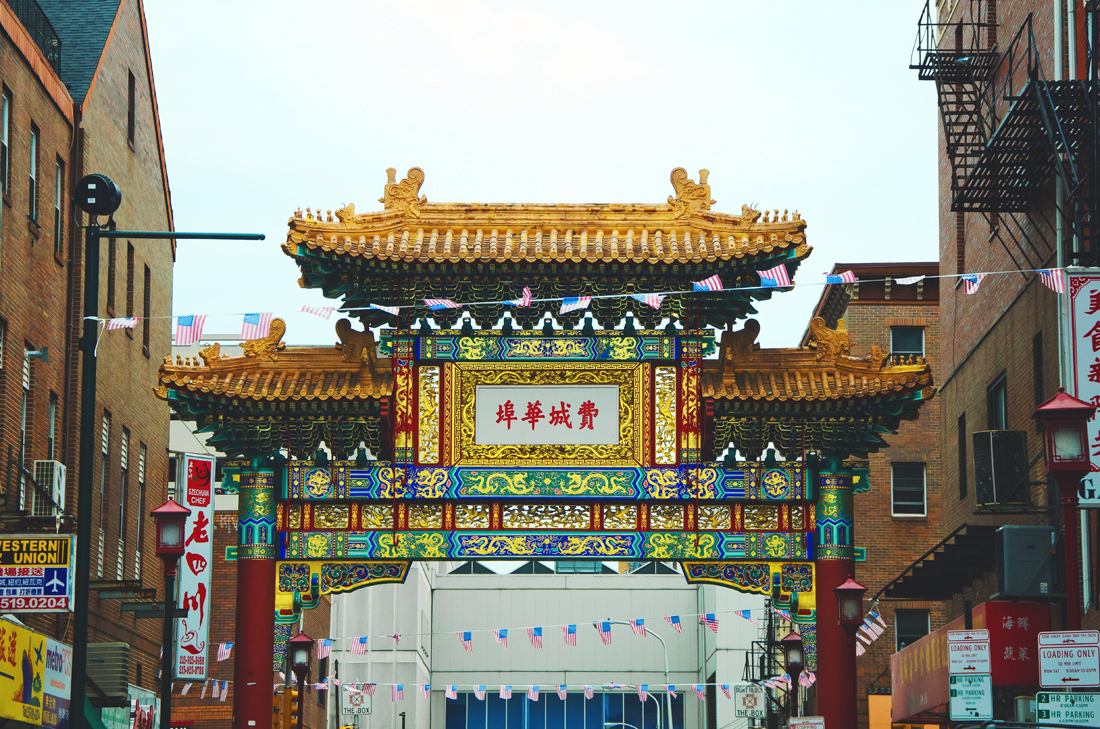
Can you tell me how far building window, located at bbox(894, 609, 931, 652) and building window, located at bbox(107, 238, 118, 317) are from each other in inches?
875

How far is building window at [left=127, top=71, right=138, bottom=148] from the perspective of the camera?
109ft

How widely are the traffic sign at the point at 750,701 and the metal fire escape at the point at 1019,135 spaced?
18922mm

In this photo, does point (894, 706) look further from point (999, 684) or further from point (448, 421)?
point (448, 421)

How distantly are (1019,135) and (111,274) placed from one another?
18.0 metres

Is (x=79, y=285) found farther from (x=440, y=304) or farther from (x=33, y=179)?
(x=440, y=304)

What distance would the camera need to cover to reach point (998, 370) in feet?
89.6

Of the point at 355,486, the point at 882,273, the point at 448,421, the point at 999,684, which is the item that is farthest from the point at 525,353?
the point at 882,273

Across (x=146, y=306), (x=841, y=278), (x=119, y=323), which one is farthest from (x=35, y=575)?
(x=146, y=306)

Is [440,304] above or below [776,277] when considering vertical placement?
below

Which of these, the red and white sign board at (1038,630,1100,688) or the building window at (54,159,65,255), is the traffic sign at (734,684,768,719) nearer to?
the building window at (54,159,65,255)

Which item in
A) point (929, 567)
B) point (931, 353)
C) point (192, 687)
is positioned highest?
point (931, 353)

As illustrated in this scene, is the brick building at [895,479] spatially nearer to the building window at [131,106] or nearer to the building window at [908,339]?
the building window at [908,339]

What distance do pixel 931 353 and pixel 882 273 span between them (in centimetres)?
278

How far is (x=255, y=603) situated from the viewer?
2292cm
